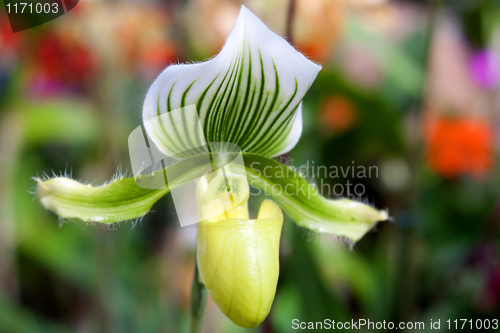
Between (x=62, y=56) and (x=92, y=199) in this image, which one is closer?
(x=92, y=199)

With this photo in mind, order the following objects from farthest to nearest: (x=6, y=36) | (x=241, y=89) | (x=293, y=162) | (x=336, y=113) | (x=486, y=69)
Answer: (x=486, y=69), (x=336, y=113), (x=6, y=36), (x=293, y=162), (x=241, y=89)

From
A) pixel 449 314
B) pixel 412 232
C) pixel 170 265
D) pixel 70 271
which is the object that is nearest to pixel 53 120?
pixel 70 271

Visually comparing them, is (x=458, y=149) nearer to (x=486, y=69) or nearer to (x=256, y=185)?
(x=486, y=69)

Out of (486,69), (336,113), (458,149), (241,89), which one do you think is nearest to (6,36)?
(336,113)

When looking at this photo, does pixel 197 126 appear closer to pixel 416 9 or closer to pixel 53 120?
pixel 53 120

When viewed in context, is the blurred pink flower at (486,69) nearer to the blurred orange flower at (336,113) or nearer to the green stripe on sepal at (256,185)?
the blurred orange flower at (336,113)
